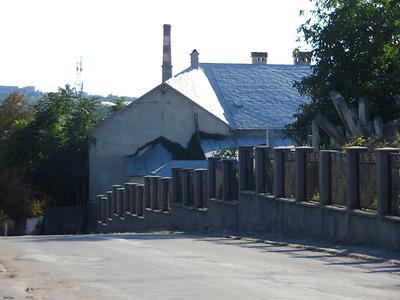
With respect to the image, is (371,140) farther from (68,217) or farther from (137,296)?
(68,217)

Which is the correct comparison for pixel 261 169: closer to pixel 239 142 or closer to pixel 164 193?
pixel 164 193

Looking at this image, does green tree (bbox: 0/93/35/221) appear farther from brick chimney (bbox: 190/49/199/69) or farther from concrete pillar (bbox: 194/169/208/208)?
concrete pillar (bbox: 194/169/208/208)

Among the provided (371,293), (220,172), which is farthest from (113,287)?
(220,172)

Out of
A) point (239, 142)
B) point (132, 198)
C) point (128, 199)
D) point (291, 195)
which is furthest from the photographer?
point (239, 142)

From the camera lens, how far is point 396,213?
19.1 m

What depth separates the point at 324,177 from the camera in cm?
2252

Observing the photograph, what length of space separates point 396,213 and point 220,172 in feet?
40.5

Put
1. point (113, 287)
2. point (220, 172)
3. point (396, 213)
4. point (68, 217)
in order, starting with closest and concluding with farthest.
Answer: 1. point (113, 287)
2. point (396, 213)
3. point (220, 172)
4. point (68, 217)

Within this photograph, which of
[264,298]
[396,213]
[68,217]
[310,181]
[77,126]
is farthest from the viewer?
[77,126]

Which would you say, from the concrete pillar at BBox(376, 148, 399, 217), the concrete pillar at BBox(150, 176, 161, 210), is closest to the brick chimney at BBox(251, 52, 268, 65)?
the concrete pillar at BBox(150, 176, 161, 210)

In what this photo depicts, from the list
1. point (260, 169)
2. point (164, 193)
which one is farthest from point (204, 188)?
point (260, 169)

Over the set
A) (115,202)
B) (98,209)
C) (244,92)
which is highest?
(244,92)

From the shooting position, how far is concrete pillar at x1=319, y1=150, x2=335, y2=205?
22.4 m

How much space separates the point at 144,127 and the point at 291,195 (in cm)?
3365
